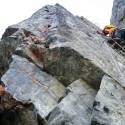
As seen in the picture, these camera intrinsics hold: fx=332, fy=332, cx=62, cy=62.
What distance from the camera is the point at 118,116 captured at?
16781 millimetres

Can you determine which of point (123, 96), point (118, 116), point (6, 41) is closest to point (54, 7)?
point (6, 41)

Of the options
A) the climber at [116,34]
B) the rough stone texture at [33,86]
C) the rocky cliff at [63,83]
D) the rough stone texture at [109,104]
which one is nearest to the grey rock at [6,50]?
the rocky cliff at [63,83]

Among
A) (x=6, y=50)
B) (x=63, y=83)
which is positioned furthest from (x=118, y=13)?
(x=63, y=83)

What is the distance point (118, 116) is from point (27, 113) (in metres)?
5.93

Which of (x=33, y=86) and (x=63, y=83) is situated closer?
(x=33, y=86)

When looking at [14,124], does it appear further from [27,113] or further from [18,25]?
[18,25]

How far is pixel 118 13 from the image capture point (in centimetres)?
5009

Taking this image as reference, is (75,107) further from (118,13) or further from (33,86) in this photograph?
(118,13)

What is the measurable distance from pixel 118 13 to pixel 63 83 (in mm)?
30764

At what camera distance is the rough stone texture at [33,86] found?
65.9 feet

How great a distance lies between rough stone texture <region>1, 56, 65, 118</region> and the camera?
20.1 metres

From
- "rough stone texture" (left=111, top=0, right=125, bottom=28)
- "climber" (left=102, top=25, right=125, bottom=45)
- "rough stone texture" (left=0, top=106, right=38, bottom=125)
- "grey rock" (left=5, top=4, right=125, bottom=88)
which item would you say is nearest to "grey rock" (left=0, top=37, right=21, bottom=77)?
"grey rock" (left=5, top=4, right=125, bottom=88)

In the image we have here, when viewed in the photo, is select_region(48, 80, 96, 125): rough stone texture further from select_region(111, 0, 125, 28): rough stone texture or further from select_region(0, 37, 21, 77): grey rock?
select_region(111, 0, 125, 28): rough stone texture

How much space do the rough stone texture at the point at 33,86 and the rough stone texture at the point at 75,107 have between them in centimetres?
123
